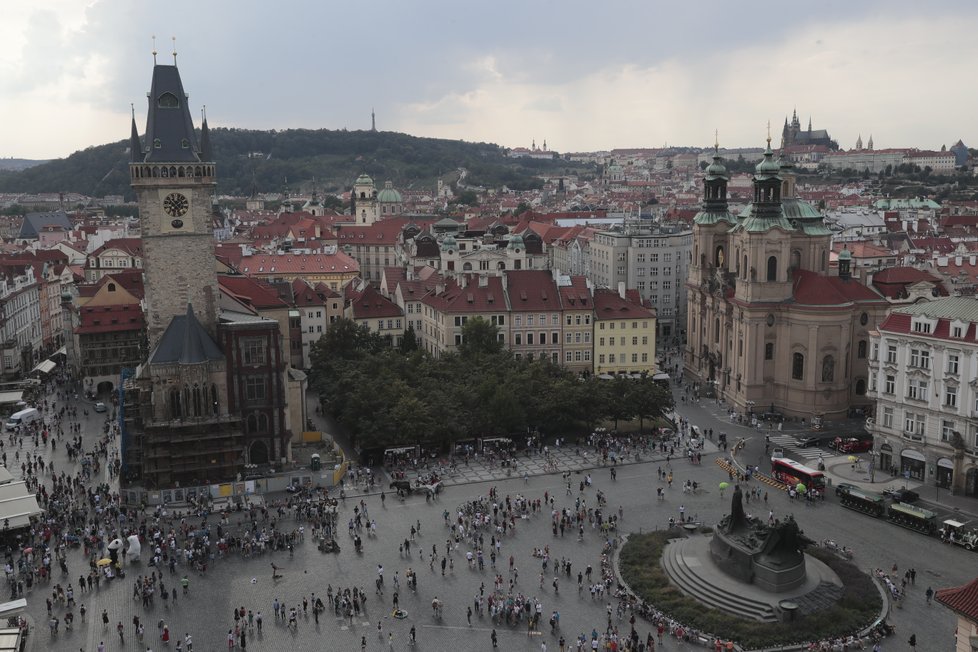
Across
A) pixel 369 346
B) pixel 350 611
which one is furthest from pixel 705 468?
pixel 369 346

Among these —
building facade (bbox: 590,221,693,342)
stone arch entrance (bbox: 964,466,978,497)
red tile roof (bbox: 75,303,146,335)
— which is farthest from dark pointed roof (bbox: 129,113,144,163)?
building facade (bbox: 590,221,693,342)

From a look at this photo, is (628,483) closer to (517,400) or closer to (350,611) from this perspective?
(517,400)

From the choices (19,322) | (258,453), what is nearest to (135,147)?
(258,453)

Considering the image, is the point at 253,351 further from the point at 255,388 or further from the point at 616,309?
the point at 616,309

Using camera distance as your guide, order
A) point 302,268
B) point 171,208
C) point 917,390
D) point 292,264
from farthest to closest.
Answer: point 292,264
point 302,268
point 171,208
point 917,390

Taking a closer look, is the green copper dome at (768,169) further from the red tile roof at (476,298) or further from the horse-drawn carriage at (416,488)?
the horse-drawn carriage at (416,488)

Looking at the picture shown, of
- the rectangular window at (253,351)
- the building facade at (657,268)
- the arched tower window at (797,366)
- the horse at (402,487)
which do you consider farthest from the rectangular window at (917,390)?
the building facade at (657,268)

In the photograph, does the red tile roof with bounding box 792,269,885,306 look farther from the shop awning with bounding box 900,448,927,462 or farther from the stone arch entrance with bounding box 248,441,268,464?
the stone arch entrance with bounding box 248,441,268,464
